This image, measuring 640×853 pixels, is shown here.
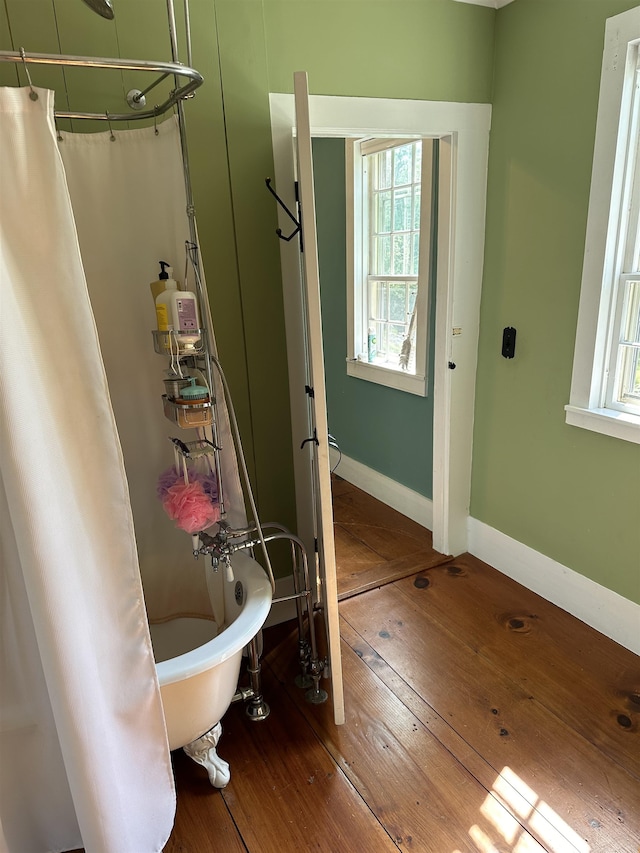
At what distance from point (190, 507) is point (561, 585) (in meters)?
1.66

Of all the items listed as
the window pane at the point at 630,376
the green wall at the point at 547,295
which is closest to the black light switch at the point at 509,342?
the green wall at the point at 547,295

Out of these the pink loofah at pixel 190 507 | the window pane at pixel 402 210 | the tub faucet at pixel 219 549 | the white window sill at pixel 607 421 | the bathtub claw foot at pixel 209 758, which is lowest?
the bathtub claw foot at pixel 209 758

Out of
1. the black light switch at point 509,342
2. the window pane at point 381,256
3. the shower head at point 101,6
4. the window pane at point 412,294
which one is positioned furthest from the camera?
the window pane at point 381,256

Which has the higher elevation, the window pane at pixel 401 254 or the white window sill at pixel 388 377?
the window pane at pixel 401 254

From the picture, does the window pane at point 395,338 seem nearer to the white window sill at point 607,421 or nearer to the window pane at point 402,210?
the window pane at point 402,210

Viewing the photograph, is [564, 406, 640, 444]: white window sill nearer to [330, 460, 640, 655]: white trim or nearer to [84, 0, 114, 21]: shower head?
[330, 460, 640, 655]: white trim

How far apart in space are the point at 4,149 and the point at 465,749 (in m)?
2.01

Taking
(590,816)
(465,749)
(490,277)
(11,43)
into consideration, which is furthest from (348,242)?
(590,816)

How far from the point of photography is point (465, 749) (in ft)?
5.77

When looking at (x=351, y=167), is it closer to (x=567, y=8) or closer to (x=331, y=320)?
(x=331, y=320)

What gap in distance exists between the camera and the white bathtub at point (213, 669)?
4.64ft

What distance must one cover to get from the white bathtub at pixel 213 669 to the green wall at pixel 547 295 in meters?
1.35

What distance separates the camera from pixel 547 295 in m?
2.24

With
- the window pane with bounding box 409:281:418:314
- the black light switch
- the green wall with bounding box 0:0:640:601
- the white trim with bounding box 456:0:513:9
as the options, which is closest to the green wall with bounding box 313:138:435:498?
the window pane with bounding box 409:281:418:314
